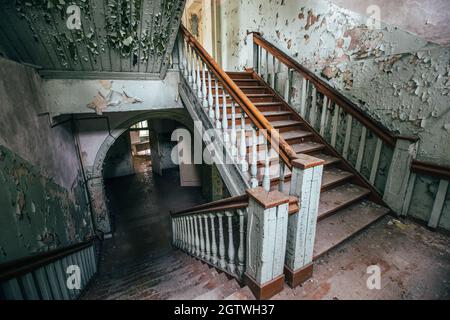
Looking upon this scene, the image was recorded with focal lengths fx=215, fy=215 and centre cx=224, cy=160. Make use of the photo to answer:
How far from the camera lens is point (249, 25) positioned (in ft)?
15.4

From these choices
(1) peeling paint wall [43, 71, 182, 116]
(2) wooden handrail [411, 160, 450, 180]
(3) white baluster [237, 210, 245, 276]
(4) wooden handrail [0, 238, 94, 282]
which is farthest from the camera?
(1) peeling paint wall [43, 71, 182, 116]

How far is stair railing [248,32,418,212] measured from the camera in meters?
2.36

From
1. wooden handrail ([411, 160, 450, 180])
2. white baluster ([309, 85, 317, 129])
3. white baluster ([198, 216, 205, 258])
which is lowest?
white baluster ([198, 216, 205, 258])

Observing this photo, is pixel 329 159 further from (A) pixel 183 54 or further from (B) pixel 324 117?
(A) pixel 183 54

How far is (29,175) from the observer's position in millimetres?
A: 1931

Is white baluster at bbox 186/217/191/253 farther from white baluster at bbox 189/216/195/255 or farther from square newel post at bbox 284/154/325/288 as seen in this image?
square newel post at bbox 284/154/325/288

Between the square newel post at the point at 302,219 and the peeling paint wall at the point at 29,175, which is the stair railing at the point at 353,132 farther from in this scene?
the peeling paint wall at the point at 29,175

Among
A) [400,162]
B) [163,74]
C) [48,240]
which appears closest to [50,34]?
[163,74]

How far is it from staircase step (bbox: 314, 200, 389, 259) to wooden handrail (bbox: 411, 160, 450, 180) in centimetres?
56

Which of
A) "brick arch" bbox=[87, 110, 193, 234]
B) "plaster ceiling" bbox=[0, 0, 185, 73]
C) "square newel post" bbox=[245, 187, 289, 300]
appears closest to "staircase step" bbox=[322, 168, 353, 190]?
"square newel post" bbox=[245, 187, 289, 300]

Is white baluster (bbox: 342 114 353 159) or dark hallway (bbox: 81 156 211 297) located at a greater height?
white baluster (bbox: 342 114 353 159)

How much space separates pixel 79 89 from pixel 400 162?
378 cm

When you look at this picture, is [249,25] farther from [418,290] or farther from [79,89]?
[418,290]

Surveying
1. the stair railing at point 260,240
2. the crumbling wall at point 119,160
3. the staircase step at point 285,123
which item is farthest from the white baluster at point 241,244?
the crumbling wall at point 119,160
